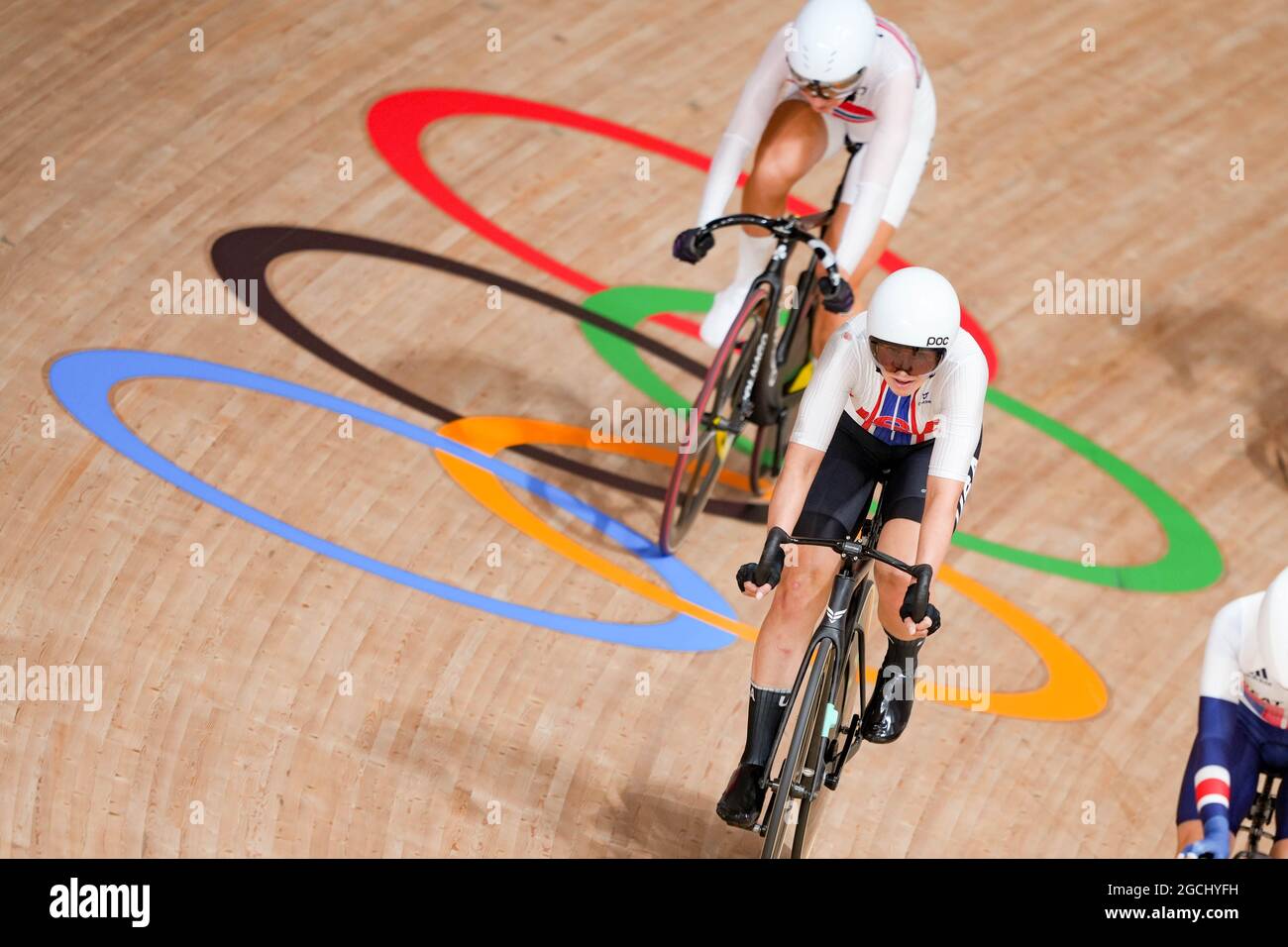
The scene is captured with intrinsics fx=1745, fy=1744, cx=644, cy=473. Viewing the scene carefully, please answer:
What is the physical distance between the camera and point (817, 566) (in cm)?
380

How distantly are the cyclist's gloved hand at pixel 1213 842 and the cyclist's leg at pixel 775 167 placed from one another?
2.17 metres

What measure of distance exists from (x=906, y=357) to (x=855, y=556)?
424 millimetres

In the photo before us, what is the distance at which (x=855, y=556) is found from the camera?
143 inches

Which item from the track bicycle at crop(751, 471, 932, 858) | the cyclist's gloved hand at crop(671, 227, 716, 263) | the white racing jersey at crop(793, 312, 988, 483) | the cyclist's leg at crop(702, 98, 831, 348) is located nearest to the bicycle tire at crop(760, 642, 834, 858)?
the track bicycle at crop(751, 471, 932, 858)

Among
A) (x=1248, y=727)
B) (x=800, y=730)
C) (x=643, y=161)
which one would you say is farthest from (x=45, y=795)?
(x=643, y=161)

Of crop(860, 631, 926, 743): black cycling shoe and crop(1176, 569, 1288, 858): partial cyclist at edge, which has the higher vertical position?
crop(860, 631, 926, 743): black cycling shoe

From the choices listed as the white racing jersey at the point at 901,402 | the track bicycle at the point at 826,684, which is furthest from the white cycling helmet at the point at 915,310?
the track bicycle at the point at 826,684

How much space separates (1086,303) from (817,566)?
3.42 metres

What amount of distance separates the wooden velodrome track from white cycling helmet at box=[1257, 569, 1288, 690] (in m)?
1.42

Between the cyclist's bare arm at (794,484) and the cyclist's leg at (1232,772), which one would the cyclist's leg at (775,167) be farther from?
the cyclist's leg at (1232,772)

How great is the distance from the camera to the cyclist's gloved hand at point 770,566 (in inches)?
142

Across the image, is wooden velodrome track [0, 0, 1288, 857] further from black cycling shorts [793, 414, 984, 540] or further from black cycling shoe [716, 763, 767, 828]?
black cycling shorts [793, 414, 984, 540]

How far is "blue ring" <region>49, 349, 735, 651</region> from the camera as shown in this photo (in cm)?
501

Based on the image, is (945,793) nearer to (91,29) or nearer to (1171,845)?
(1171,845)
